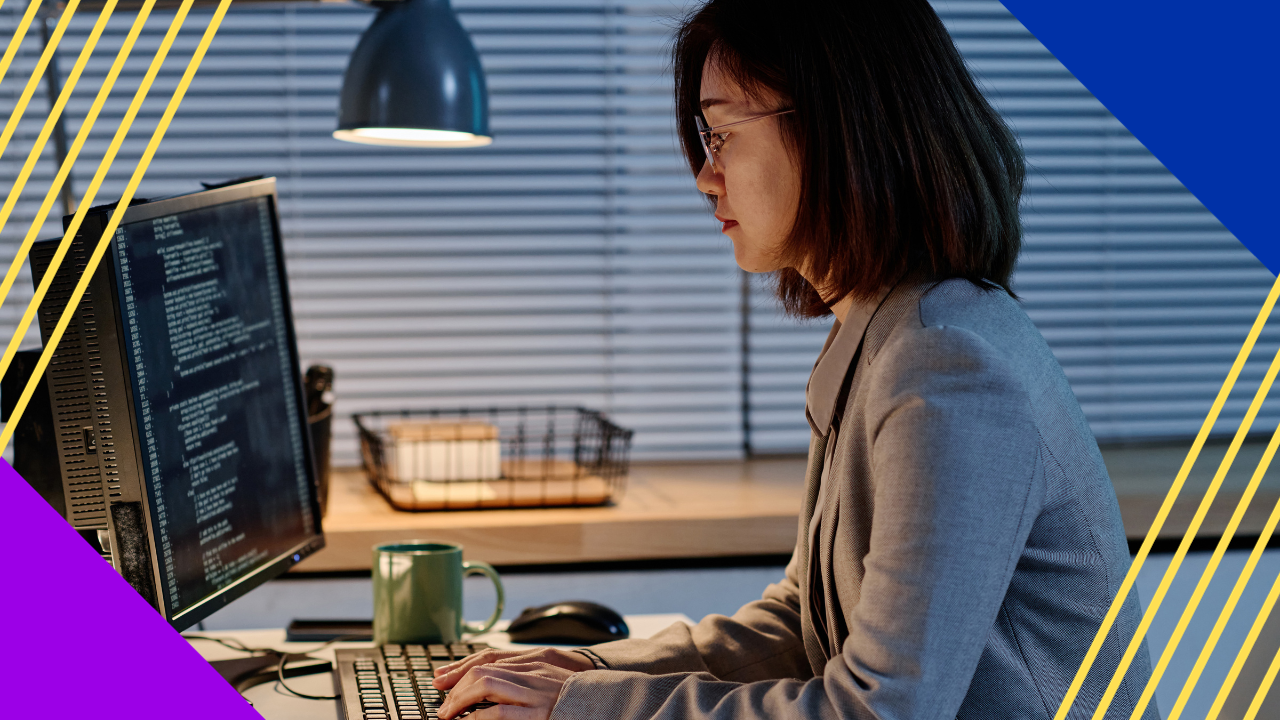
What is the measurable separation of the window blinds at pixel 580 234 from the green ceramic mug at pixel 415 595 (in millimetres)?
1094

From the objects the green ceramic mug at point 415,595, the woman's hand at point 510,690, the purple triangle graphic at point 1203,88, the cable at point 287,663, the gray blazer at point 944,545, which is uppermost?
the purple triangle graphic at point 1203,88

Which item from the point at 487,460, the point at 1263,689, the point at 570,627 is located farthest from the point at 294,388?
the point at 1263,689

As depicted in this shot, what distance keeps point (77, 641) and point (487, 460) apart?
54.0 inches

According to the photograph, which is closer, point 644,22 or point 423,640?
point 423,640

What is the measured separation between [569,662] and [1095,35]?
2.23 ft

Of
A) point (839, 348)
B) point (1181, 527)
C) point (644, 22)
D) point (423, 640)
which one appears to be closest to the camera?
point (839, 348)

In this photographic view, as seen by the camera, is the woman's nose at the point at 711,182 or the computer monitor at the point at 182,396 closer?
the computer monitor at the point at 182,396

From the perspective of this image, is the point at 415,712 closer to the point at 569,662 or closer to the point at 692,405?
the point at 569,662

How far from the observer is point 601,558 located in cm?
188

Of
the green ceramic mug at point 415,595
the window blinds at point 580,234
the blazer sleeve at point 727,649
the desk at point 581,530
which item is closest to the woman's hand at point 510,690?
the blazer sleeve at point 727,649

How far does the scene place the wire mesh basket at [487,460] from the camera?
1975 millimetres

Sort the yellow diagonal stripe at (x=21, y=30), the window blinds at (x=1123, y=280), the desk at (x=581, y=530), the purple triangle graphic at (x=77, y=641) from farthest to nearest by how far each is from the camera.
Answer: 1. the window blinds at (x=1123, y=280)
2. the desk at (x=581, y=530)
3. the yellow diagonal stripe at (x=21, y=30)
4. the purple triangle graphic at (x=77, y=641)

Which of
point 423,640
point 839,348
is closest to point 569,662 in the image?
point 423,640

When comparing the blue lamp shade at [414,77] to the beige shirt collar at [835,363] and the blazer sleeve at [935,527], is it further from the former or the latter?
the blazer sleeve at [935,527]
